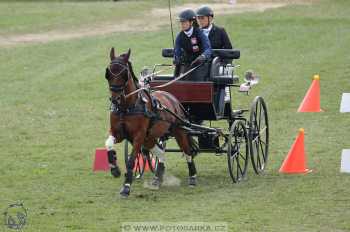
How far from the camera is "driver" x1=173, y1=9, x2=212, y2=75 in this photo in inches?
528

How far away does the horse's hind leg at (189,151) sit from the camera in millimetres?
13266

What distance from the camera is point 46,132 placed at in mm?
18359

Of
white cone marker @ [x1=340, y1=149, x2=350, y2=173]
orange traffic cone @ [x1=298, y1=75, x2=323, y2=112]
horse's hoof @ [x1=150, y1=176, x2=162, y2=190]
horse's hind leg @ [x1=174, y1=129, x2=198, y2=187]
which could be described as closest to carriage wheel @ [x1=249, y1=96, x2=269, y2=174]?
horse's hind leg @ [x1=174, y1=129, x2=198, y2=187]

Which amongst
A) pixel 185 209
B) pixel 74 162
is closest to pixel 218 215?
pixel 185 209

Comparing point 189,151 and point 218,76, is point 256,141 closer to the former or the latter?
point 218,76

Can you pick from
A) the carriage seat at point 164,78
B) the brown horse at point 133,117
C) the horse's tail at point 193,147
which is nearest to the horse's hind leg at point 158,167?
the brown horse at point 133,117

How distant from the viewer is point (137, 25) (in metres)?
34.8

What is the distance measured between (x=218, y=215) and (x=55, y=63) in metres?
16.9

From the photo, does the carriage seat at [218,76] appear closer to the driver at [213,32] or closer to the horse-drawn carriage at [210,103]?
the horse-drawn carriage at [210,103]

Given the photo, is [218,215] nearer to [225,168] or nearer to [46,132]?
[225,168]

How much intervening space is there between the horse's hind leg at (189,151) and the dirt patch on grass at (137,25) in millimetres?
18344

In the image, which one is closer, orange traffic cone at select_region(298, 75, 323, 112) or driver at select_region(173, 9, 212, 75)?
driver at select_region(173, 9, 212, 75)

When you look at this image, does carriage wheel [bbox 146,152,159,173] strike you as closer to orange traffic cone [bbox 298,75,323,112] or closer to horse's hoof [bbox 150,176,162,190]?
horse's hoof [bbox 150,176,162,190]

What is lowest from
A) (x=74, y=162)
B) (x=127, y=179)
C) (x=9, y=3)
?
(x=9, y=3)
